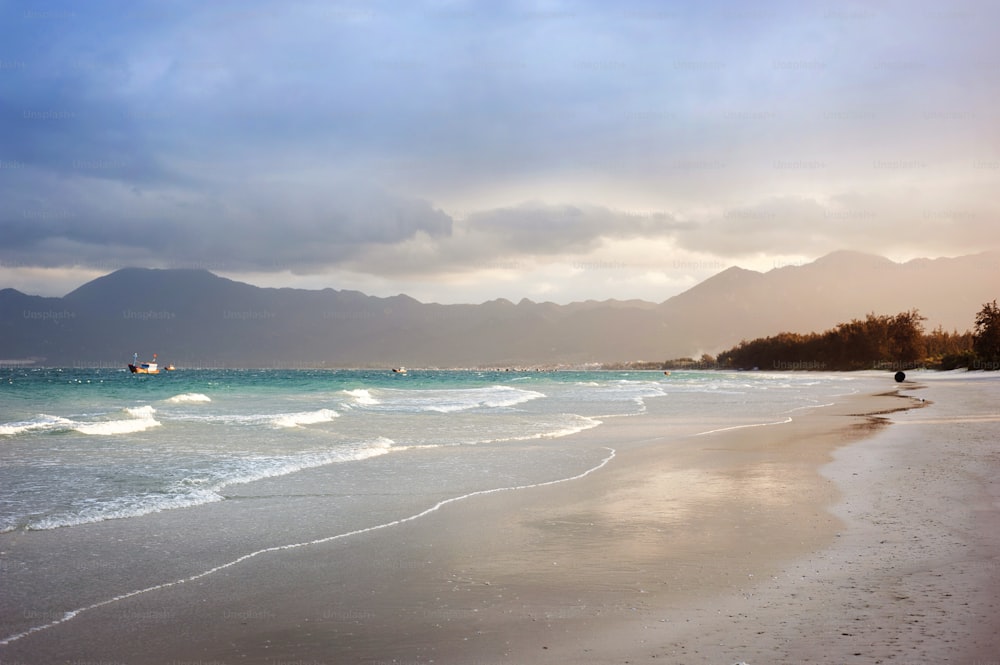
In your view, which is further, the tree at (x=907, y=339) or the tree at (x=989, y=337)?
the tree at (x=907, y=339)

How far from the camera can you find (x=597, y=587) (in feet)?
23.8

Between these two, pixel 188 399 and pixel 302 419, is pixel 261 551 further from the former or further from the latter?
pixel 188 399

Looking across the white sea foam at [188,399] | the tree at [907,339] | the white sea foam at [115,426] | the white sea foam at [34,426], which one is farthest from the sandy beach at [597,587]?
the tree at [907,339]

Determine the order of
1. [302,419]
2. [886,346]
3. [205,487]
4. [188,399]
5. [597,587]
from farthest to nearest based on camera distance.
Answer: [886,346], [188,399], [302,419], [205,487], [597,587]

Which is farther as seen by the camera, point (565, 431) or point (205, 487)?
point (565, 431)

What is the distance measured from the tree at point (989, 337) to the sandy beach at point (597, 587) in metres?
87.6

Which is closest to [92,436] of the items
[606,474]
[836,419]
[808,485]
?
[606,474]

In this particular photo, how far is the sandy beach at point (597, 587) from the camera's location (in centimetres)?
565

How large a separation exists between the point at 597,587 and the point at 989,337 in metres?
98.2

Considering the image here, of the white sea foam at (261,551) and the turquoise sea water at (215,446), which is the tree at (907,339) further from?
the white sea foam at (261,551)

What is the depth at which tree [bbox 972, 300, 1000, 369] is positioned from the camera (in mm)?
85188

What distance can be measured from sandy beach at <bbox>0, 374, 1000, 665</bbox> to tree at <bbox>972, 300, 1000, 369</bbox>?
8765 centimetres

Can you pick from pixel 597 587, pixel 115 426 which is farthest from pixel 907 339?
pixel 597 587

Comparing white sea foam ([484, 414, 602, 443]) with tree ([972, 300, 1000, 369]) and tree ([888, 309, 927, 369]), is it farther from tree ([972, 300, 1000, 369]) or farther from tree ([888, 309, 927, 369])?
tree ([888, 309, 927, 369])
